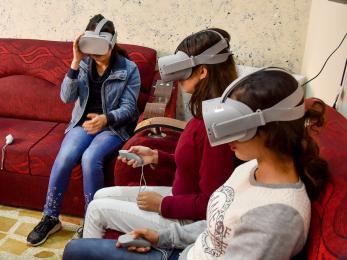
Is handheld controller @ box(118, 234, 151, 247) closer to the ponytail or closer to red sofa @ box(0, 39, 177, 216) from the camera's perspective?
the ponytail

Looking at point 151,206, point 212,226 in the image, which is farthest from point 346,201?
point 151,206

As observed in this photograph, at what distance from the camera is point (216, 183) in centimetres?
120

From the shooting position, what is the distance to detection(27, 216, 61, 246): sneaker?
1988mm

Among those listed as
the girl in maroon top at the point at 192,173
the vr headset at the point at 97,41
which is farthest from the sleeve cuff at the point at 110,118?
the girl in maroon top at the point at 192,173

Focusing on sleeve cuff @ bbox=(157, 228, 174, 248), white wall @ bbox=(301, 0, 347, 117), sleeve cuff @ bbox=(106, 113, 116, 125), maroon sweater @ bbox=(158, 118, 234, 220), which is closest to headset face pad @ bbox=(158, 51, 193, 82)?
maroon sweater @ bbox=(158, 118, 234, 220)

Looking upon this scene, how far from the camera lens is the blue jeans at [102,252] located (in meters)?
1.18

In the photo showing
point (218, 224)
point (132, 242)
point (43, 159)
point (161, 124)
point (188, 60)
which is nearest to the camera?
point (218, 224)

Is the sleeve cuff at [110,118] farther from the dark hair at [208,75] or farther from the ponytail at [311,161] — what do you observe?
the ponytail at [311,161]

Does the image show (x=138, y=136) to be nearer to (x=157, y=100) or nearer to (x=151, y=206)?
(x=157, y=100)

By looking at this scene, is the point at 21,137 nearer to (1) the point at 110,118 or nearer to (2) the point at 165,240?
(1) the point at 110,118

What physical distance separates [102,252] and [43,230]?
961 millimetres

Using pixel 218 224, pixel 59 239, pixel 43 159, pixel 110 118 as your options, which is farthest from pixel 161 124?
pixel 218 224

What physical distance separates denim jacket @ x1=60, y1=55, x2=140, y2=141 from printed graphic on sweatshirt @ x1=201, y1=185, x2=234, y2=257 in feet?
3.97

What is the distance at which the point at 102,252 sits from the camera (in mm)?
1195
